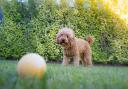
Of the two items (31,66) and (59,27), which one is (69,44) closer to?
(59,27)

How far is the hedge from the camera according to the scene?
40.2ft

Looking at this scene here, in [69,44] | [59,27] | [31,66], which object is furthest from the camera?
[59,27]

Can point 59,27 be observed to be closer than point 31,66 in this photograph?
No

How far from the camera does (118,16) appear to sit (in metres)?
12.6

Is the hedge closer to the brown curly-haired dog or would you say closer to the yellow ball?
the brown curly-haired dog

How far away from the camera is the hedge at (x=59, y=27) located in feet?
40.2

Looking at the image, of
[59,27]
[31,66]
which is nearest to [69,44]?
[59,27]

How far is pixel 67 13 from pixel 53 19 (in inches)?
21.2

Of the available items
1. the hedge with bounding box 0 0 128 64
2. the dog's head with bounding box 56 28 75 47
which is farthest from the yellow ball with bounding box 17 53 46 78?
the hedge with bounding box 0 0 128 64

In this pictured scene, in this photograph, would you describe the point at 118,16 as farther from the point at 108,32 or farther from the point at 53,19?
the point at 53,19

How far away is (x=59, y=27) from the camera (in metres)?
12.5

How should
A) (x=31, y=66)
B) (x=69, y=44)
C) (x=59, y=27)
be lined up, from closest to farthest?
(x=31, y=66), (x=69, y=44), (x=59, y=27)

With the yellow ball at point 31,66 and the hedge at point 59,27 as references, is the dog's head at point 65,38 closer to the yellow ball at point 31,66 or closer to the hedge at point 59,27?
the hedge at point 59,27

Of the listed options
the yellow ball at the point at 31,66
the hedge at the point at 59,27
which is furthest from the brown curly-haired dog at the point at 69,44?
the yellow ball at the point at 31,66
